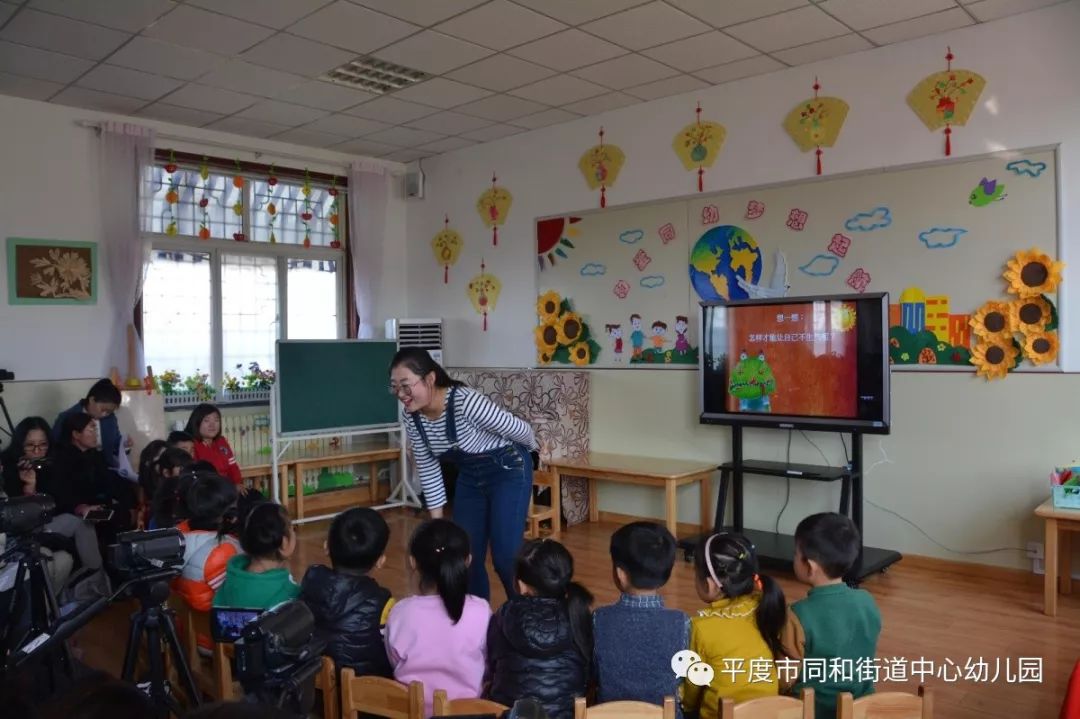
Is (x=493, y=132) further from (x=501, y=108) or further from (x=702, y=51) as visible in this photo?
(x=702, y=51)

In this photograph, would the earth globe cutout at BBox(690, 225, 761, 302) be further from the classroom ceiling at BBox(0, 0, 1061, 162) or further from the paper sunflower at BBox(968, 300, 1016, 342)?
the paper sunflower at BBox(968, 300, 1016, 342)

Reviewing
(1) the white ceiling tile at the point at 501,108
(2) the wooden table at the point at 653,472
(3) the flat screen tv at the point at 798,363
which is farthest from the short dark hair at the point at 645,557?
(1) the white ceiling tile at the point at 501,108

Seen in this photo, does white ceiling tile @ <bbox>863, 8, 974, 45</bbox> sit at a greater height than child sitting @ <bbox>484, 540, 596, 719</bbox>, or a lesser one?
greater

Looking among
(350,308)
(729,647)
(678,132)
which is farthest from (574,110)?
(729,647)

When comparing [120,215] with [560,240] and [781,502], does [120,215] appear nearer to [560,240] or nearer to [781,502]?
[560,240]

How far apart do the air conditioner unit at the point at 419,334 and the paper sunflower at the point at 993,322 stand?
3.85 metres

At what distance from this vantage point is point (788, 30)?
429 centimetres

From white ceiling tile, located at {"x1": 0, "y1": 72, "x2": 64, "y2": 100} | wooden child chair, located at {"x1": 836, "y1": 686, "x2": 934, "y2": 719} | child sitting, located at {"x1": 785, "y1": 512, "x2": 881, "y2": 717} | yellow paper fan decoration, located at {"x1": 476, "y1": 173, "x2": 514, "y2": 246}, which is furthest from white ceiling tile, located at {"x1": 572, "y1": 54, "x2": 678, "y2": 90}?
wooden child chair, located at {"x1": 836, "y1": 686, "x2": 934, "y2": 719}

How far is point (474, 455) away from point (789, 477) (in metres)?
2.19

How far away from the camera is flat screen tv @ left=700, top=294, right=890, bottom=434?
14.0ft

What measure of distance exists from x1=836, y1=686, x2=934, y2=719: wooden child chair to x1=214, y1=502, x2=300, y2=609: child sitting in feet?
5.27

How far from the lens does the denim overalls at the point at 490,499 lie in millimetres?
2961

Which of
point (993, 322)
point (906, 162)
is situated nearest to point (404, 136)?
point (906, 162)

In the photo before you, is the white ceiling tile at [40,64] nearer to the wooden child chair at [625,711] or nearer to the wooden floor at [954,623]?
the wooden floor at [954,623]
